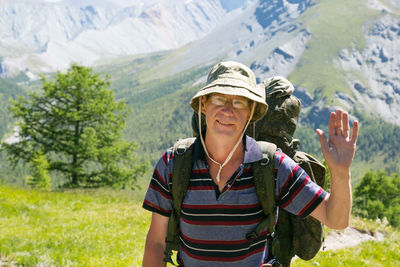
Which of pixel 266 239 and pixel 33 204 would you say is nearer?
pixel 266 239

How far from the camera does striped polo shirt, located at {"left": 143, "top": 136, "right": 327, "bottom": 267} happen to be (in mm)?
3018

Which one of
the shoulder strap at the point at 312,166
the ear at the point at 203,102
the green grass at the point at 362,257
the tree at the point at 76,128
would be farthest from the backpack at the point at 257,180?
the tree at the point at 76,128

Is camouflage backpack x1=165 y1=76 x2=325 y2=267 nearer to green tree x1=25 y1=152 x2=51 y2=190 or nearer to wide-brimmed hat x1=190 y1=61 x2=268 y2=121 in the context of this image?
wide-brimmed hat x1=190 y1=61 x2=268 y2=121

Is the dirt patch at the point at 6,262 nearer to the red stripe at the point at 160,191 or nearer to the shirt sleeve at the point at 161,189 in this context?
the shirt sleeve at the point at 161,189

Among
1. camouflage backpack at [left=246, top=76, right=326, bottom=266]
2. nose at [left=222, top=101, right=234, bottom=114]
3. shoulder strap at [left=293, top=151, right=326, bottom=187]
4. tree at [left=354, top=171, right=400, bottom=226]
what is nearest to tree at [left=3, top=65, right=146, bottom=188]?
camouflage backpack at [left=246, top=76, right=326, bottom=266]

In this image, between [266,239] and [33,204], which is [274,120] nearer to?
[266,239]

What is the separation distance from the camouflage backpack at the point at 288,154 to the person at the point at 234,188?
3.29 ft

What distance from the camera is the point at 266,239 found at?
10.4ft

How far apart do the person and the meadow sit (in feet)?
14.0

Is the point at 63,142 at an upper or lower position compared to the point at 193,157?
lower

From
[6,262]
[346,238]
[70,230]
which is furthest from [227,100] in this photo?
[346,238]

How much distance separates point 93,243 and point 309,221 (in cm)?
586

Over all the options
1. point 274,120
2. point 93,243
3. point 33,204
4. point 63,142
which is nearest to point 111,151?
point 63,142

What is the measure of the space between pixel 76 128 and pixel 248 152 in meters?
26.9
